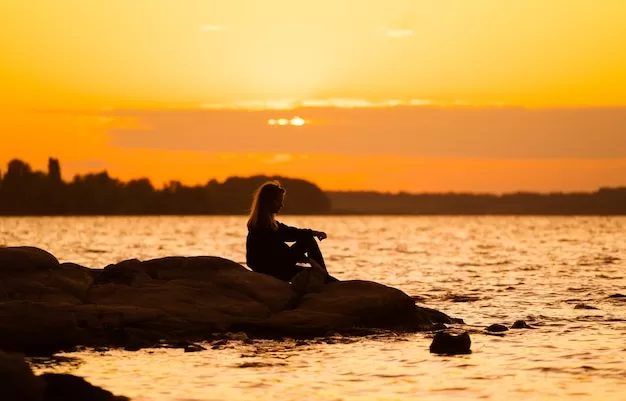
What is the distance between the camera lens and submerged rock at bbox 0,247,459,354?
23312mm

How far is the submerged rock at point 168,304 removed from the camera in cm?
2331

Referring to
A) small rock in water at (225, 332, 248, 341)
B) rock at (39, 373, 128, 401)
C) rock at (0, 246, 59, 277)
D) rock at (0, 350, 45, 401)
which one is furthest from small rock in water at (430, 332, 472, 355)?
rock at (0, 350, 45, 401)

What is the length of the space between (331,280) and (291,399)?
890 centimetres

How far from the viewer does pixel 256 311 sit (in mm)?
25297

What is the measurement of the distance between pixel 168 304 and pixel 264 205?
9.80ft

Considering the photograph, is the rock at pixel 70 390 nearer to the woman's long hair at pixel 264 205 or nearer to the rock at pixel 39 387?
the rock at pixel 39 387

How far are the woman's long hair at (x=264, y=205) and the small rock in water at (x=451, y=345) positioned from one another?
4797mm

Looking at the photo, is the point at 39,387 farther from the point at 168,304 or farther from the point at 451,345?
the point at 451,345

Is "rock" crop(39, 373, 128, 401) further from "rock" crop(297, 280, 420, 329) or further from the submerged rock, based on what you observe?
"rock" crop(297, 280, 420, 329)

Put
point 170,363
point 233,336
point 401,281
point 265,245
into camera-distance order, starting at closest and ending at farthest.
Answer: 1. point 170,363
2. point 233,336
3. point 265,245
4. point 401,281

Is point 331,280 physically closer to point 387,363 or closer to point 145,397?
point 387,363

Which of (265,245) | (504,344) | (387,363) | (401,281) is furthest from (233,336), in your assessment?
(401,281)

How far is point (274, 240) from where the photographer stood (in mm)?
26031

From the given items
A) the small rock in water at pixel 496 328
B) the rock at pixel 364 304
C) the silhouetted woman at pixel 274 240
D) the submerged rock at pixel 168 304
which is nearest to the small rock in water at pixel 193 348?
the submerged rock at pixel 168 304
